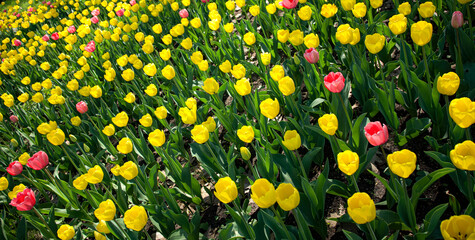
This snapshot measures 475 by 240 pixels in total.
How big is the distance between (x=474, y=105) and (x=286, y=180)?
39.2 inches

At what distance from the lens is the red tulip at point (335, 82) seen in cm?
185

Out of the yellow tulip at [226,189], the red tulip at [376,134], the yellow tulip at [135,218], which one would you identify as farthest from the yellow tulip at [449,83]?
the yellow tulip at [135,218]

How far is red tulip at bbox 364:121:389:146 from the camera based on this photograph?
1.50 meters

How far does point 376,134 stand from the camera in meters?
1.49

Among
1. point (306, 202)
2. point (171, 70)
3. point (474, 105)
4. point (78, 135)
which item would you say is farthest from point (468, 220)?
point (78, 135)

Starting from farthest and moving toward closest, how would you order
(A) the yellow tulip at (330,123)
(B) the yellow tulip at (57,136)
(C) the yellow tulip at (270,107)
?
(B) the yellow tulip at (57,136) < (C) the yellow tulip at (270,107) < (A) the yellow tulip at (330,123)

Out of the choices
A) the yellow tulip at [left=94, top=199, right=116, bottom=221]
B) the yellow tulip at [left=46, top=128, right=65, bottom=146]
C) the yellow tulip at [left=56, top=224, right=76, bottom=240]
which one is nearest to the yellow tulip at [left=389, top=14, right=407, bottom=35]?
the yellow tulip at [left=94, top=199, right=116, bottom=221]

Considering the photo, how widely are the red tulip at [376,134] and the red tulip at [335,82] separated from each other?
0.38m

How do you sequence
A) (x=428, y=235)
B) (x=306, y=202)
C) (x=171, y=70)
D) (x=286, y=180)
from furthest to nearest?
(x=171, y=70) < (x=286, y=180) < (x=306, y=202) < (x=428, y=235)

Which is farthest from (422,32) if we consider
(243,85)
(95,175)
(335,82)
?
(95,175)

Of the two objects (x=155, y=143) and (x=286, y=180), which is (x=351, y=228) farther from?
(x=155, y=143)

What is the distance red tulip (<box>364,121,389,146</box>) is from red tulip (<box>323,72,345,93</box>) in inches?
14.8

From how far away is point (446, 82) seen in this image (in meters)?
1.57

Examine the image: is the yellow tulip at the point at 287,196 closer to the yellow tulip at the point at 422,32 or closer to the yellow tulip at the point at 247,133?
the yellow tulip at the point at 247,133
